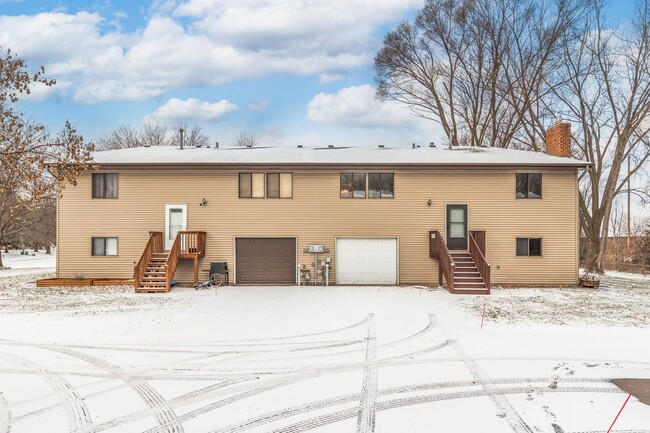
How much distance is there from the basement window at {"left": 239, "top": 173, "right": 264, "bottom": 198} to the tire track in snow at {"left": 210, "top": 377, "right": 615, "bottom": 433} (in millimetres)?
13369

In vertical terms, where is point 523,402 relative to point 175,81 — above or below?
below

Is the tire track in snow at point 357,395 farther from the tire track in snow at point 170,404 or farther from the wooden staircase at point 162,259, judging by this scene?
the wooden staircase at point 162,259

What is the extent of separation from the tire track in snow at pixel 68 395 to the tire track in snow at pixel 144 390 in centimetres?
69

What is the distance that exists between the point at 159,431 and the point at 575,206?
1866cm

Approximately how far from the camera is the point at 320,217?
19125 mm

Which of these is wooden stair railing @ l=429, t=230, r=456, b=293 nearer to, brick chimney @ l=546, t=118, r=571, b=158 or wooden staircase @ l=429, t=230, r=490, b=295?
wooden staircase @ l=429, t=230, r=490, b=295

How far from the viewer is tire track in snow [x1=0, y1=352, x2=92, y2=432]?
18.5 feet

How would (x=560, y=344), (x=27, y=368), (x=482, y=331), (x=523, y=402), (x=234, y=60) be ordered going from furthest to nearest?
(x=234, y=60), (x=482, y=331), (x=560, y=344), (x=27, y=368), (x=523, y=402)

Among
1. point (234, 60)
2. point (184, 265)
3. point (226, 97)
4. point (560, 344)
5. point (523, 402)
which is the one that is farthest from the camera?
point (226, 97)

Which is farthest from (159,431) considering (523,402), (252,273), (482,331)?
(252,273)

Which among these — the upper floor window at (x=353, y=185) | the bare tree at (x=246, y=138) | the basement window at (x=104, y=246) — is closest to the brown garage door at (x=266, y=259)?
the upper floor window at (x=353, y=185)

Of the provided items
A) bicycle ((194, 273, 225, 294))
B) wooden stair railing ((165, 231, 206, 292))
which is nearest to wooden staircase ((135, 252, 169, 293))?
wooden stair railing ((165, 231, 206, 292))

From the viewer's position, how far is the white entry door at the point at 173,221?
62.5 ft

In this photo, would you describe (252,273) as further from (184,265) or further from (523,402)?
(523,402)
